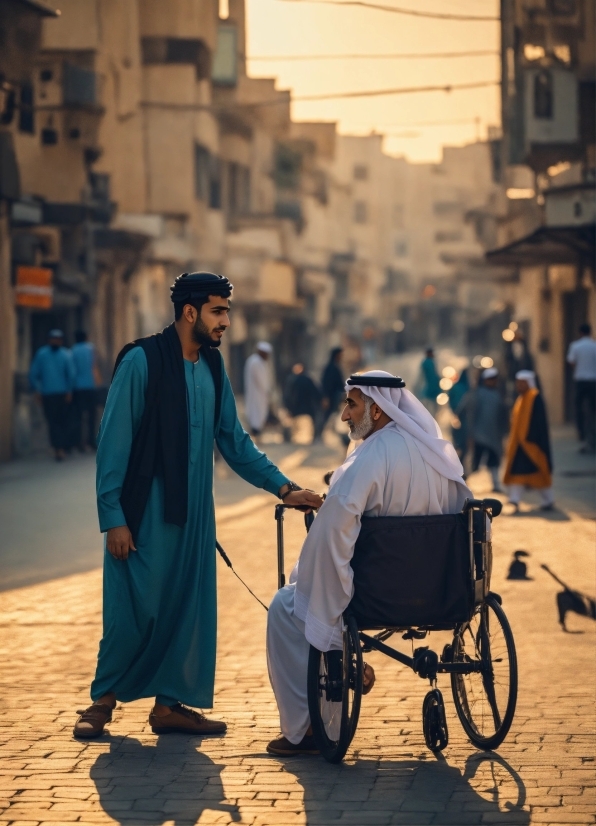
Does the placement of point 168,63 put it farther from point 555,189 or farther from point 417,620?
point 417,620

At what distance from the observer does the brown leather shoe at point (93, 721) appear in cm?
628

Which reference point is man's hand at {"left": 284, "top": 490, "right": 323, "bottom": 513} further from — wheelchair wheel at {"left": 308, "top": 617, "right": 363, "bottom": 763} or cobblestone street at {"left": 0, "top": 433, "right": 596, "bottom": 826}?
cobblestone street at {"left": 0, "top": 433, "right": 596, "bottom": 826}

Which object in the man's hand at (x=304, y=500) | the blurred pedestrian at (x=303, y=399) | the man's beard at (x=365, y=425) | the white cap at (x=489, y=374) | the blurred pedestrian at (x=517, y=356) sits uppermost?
the man's beard at (x=365, y=425)

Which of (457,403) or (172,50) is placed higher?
(172,50)

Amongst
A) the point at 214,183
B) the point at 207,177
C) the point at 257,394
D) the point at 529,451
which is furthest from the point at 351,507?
the point at 214,183

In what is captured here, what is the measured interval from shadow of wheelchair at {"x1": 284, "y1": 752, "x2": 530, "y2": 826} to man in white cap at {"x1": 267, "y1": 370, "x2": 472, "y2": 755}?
1.01 ft

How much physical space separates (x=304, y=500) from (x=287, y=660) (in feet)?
2.20

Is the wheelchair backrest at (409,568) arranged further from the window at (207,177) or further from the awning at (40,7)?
the window at (207,177)

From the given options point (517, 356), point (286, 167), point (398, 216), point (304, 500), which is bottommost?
point (517, 356)

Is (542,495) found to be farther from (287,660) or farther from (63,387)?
(287,660)

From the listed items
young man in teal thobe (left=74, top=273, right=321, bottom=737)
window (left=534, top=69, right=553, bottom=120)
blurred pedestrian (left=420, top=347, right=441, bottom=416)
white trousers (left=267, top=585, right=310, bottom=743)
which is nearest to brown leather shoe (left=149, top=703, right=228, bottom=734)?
young man in teal thobe (left=74, top=273, right=321, bottom=737)

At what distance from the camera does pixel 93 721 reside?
6301 millimetres

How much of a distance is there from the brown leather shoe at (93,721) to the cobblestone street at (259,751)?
6cm

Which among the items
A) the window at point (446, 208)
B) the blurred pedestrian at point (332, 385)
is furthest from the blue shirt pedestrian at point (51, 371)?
the window at point (446, 208)
